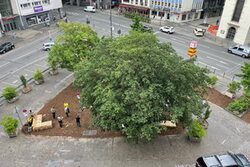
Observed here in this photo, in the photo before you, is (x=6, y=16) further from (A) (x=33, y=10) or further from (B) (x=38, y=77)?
(B) (x=38, y=77)

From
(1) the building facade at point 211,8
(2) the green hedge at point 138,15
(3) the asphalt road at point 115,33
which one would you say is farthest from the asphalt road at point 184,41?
(1) the building facade at point 211,8

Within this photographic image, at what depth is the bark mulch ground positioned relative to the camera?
21.8 m

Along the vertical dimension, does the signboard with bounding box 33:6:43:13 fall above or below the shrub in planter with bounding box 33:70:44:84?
above

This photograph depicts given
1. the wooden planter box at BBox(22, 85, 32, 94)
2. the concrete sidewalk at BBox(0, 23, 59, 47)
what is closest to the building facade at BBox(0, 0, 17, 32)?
the concrete sidewalk at BBox(0, 23, 59, 47)

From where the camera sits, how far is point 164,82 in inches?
698

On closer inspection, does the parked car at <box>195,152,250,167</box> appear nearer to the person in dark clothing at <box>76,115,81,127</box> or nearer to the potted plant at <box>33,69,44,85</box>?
the person in dark clothing at <box>76,115,81,127</box>

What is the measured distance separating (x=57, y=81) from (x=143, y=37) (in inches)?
640

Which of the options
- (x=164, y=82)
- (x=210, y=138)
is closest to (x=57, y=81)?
(x=164, y=82)

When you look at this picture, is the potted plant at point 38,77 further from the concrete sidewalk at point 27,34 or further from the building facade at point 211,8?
the building facade at point 211,8

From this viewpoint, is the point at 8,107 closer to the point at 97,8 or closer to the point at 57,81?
the point at 57,81

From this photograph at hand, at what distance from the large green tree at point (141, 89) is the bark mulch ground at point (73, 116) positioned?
3.69 m

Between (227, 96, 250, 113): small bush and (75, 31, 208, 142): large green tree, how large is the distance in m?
7.79

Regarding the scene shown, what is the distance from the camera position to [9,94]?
26438 mm

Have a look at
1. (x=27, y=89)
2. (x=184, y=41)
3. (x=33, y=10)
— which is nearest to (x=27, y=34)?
(x=33, y=10)
